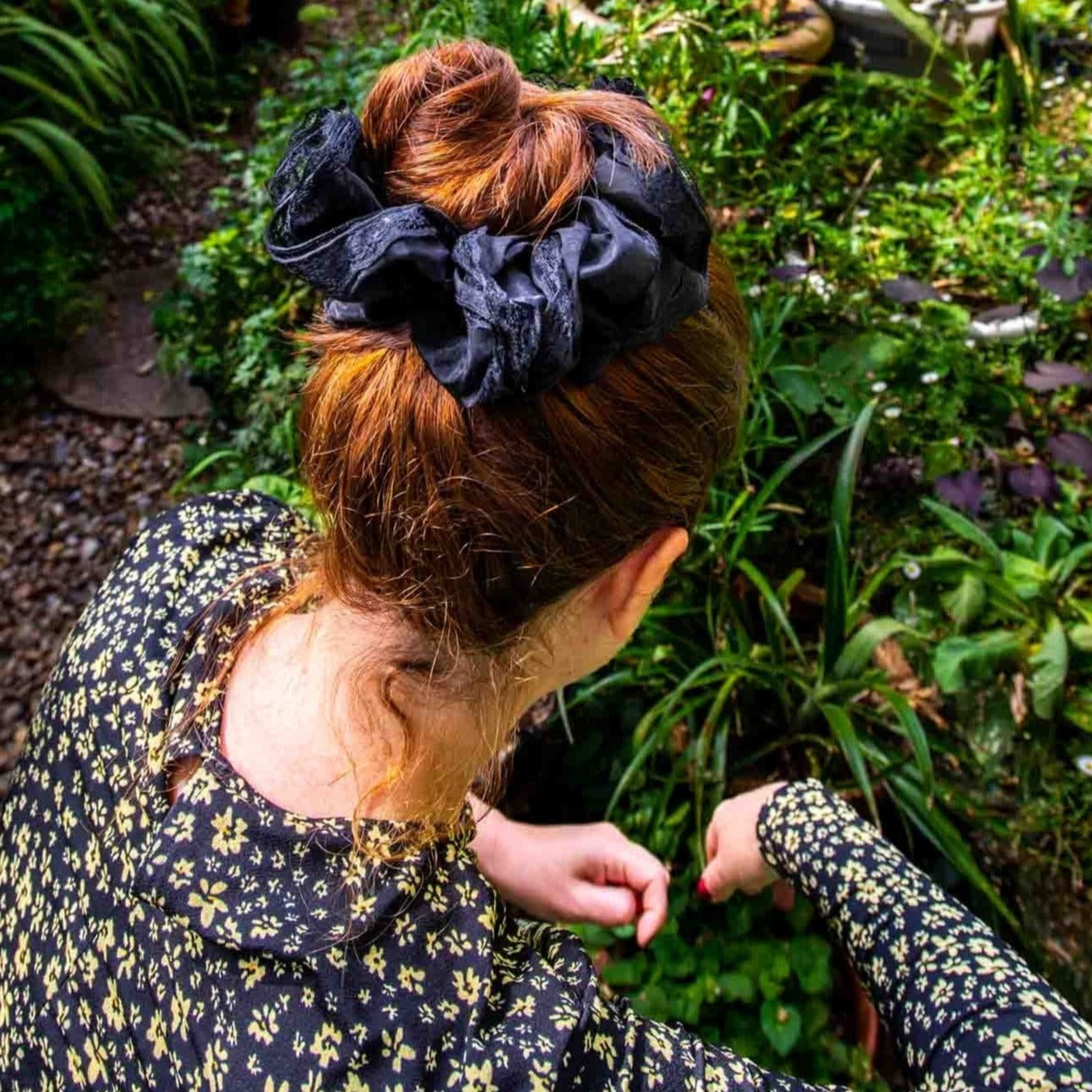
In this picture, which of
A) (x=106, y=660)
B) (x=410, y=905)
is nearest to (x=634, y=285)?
(x=410, y=905)

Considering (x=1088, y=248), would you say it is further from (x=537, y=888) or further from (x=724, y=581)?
(x=537, y=888)

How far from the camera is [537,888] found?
1.53 meters

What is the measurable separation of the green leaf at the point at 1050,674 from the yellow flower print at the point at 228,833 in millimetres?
1397

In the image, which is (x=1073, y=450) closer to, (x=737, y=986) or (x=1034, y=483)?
(x=1034, y=483)

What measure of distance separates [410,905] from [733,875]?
0.80m

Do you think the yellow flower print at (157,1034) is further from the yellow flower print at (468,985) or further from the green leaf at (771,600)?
the green leaf at (771,600)

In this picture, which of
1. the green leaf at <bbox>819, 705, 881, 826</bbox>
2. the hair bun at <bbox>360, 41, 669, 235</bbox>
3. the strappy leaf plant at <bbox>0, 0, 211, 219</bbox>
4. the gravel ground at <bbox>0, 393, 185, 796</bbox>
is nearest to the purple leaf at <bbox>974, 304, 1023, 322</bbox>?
the green leaf at <bbox>819, 705, 881, 826</bbox>

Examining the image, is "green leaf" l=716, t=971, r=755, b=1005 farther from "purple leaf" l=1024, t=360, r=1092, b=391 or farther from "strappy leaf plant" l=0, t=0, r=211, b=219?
"strappy leaf plant" l=0, t=0, r=211, b=219

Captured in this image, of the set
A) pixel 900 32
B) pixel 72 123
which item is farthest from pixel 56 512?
pixel 900 32

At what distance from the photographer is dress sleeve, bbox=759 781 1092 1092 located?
1.11 m

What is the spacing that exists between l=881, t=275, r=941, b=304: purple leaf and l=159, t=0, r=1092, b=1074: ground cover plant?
20 millimetres

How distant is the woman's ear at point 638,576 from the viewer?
1.02 m

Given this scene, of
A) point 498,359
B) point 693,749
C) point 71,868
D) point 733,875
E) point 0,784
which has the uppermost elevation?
point 498,359

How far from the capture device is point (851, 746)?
181 centimetres
